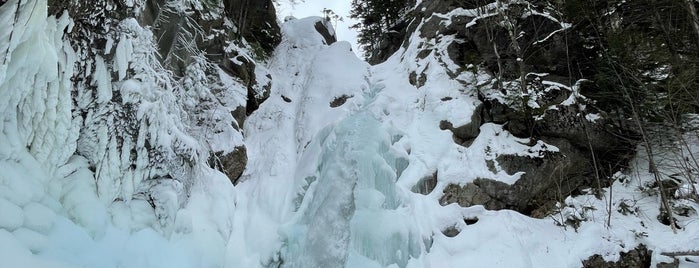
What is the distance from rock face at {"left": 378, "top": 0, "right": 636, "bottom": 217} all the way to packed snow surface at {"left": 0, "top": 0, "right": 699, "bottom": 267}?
271 mm

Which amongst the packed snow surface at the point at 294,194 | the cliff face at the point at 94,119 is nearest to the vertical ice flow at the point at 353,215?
the packed snow surface at the point at 294,194

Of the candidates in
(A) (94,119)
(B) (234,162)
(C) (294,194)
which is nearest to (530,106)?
(C) (294,194)

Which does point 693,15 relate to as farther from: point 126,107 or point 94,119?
point 94,119

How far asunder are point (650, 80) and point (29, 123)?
10.1 metres

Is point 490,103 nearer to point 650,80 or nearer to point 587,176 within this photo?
point 587,176

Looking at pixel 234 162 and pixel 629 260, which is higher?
pixel 629 260

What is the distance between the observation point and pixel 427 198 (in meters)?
6.73

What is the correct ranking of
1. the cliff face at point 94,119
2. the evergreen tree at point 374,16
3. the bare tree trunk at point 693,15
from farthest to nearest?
the evergreen tree at point 374,16, the bare tree trunk at point 693,15, the cliff face at point 94,119

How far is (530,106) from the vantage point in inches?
304

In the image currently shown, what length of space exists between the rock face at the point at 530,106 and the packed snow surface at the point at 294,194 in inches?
10.7

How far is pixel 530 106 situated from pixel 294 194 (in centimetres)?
523

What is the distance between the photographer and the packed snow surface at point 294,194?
3395 millimetres

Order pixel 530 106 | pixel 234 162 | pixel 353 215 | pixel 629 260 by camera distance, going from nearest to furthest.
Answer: pixel 629 260 < pixel 353 215 < pixel 234 162 < pixel 530 106

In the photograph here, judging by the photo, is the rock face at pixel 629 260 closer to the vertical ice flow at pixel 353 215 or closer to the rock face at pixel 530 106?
the rock face at pixel 530 106
